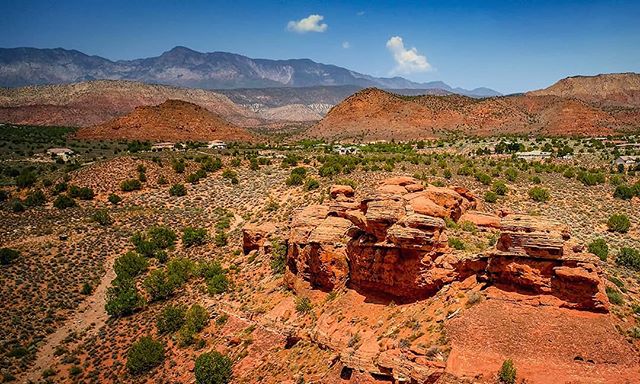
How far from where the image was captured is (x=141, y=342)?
2769 centimetres

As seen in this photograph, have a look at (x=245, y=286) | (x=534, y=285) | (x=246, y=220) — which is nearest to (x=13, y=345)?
(x=245, y=286)

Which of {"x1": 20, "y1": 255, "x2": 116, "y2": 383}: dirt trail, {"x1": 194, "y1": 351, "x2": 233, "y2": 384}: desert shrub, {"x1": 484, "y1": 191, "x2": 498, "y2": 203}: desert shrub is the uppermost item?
{"x1": 484, "y1": 191, "x2": 498, "y2": 203}: desert shrub

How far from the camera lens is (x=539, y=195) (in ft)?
137

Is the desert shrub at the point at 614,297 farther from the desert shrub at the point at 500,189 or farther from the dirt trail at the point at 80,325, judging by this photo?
the dirt trail at the point at 80,325

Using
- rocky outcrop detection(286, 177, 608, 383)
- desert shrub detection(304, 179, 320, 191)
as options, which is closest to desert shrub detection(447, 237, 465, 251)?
rocky outcrop detection(286, 177, 608, 383)

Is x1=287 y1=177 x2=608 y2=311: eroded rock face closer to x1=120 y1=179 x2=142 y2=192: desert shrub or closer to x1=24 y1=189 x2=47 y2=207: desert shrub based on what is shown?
x1=120 y1=179 x2=142 y2=192: desert shrub

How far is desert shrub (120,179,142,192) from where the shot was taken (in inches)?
2305

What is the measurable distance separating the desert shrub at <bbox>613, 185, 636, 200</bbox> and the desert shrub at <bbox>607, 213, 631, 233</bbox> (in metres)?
8.44

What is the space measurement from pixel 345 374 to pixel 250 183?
4448 cm

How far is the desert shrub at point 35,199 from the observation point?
52188 millimetres

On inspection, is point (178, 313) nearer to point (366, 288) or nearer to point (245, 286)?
point (245, 286)

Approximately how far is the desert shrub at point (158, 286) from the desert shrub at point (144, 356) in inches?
279

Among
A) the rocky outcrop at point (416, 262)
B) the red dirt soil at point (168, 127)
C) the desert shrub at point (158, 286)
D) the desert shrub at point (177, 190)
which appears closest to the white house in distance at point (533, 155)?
the rocky outcrop at point (416, 262)

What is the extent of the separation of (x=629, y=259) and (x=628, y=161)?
144 feet
